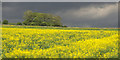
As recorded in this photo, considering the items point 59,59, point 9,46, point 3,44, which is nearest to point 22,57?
point 59,59

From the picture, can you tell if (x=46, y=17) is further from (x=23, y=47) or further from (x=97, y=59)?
(x=97, y=59)

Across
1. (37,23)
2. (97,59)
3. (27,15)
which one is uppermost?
(27,15)

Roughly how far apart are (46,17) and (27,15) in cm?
498

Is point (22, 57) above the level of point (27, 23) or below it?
below

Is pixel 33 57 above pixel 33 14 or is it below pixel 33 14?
below

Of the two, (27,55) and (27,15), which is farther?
(27,15)

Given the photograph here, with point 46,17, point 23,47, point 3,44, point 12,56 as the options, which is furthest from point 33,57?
point 46,17

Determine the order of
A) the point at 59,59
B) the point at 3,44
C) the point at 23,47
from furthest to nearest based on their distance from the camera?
the point at 3,44
the point at 23,47
the point at 59,59

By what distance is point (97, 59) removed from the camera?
7.55m

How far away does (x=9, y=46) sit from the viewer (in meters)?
9.90

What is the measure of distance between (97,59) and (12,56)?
15.3 ft

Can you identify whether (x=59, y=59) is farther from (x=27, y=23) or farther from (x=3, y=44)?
(x=27, y=23)

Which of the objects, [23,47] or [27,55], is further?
[23,47]

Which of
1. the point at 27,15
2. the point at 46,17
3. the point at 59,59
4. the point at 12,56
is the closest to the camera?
the point at 59,59
